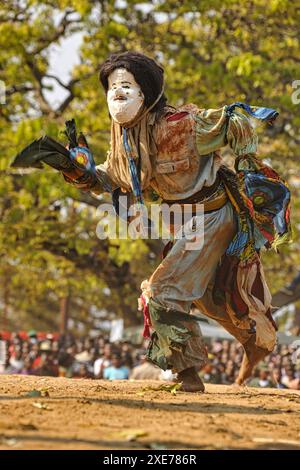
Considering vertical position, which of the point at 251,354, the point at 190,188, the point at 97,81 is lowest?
the point at 251,354

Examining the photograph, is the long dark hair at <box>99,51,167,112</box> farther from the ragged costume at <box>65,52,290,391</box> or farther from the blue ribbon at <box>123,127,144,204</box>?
the blue ribbon at <box>123,127,144,204</box>

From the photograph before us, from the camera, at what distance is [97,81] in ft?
56.0

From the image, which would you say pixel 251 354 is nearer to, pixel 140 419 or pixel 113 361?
pixel 140 419

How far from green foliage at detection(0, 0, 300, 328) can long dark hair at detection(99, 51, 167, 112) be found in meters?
8.53

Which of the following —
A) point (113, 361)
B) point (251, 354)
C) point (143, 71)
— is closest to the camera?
point (143, 71)

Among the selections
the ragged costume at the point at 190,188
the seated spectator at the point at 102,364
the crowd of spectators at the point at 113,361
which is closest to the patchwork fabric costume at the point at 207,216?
the ragged costume at the point at 190,188

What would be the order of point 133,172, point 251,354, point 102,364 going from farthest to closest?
point 102,364, point 251,354, point 133,172

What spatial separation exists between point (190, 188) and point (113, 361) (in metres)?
7.93

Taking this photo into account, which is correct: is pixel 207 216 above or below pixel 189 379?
above

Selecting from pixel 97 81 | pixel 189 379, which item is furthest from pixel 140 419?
pixel 97 81

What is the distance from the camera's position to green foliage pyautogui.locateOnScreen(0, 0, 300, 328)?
16.0m

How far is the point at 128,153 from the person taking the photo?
660 centimetres
